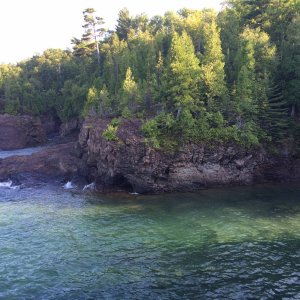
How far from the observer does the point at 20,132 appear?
9088 centimetres

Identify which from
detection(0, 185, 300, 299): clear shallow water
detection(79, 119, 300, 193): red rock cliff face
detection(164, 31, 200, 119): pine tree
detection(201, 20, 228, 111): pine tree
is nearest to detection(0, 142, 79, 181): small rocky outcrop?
detection(79, 119, 300, 193): red rock cliff face

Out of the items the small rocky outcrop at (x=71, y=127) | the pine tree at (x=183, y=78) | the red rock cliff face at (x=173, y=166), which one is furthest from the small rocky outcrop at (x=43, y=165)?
the small rocky outcrop at (x=71, y=127)

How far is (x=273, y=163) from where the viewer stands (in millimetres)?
55062

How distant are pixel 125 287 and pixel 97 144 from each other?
31883mm

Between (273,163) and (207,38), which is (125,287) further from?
(207,38)

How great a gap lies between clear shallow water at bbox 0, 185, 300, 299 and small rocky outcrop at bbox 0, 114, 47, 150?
42109mm

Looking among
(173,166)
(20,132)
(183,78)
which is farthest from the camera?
(20,132)

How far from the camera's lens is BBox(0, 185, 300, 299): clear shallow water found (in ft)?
83.8

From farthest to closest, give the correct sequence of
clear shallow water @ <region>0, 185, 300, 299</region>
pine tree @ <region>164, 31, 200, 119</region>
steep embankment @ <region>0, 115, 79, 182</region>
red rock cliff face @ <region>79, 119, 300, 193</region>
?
steep embankment @ <region>0, 115, 79, 182</region> < pine tree @ <region>164, 31, 200, 119</region> < red rock cliff face @ <region>79, 119, 300, 193</region> < clear shallow water @ <region>0, 185, 300, 299</region>

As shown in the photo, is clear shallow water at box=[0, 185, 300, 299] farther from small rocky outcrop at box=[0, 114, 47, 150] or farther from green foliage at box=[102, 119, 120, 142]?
small rocky outcrop at box=[0, 114, 47, 150]

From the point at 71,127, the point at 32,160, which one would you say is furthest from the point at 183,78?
the point at 71,127

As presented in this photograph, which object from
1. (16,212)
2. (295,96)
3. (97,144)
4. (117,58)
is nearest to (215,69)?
(295,96)

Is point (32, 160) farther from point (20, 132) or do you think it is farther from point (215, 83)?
point (215, 83)

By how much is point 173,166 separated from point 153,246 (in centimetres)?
1967
